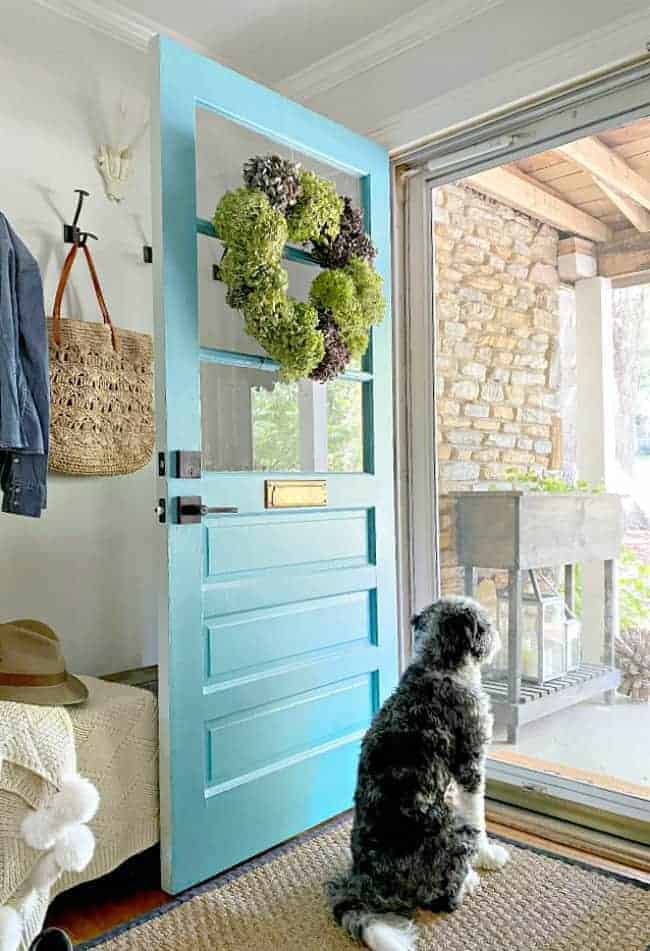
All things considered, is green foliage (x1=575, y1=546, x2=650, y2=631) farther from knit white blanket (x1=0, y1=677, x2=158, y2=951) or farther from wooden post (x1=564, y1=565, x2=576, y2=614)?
knit white blanket (x1=0, y1=677, x2=158, y2=951)

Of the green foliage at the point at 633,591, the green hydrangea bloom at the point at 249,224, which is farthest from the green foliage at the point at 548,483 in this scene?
the green hydrangea bloom at the point at 249,224

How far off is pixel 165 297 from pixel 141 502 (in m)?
0.92

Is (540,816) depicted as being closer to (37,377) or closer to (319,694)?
(319,694)

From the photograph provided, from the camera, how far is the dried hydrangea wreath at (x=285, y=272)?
2.11 m

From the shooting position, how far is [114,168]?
8.85ft

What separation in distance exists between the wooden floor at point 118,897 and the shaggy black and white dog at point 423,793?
0.43 m

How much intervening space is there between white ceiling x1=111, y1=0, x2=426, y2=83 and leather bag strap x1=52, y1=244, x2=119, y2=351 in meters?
0.85

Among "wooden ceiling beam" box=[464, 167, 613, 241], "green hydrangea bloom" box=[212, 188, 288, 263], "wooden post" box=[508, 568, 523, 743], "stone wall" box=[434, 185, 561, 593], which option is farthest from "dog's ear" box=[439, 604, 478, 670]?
"wooden ceiling beam" box=[464, 167, 613, 241]

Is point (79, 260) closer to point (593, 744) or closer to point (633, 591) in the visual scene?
point (633, 591)

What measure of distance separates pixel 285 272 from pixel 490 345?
3.17 ft

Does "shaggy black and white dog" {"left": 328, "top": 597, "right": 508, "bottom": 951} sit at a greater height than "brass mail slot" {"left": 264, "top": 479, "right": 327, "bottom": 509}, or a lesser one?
lesser

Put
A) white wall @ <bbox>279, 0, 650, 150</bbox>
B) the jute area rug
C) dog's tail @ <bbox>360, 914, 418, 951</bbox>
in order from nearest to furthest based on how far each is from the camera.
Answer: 1. dog's tail @ <bbox>360, 914, 418, 951</bbox>
2. the jute area rug
3. white wall @ <bbox>279, 0, 650, 150</bbox>

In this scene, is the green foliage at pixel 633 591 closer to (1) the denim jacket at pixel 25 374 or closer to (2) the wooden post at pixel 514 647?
(2) the wooden post at pixel 514 647

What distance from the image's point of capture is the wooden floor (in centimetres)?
196
